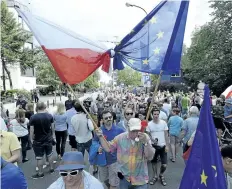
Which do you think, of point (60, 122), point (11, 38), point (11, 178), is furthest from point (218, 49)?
point (11, 178)

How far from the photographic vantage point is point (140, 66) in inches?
174

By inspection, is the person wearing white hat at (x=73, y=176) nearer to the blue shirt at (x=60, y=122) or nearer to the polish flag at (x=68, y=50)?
the polish flag at (x=68, y=50)

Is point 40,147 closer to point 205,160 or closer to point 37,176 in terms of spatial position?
point 37,176

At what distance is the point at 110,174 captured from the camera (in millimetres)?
4957

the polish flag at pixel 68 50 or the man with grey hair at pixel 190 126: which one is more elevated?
the polish flag at pixel 68 50

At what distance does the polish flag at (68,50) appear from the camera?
4227 millimetres

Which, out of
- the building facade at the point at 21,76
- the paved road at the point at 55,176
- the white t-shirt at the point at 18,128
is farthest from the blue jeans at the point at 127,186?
the building facade at the point at 21,76

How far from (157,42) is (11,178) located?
260 cm

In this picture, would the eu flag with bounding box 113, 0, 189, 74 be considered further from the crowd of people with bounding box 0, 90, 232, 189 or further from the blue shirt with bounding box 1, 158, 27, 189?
the blue shirt with bounding box 1, 158, 27, 189

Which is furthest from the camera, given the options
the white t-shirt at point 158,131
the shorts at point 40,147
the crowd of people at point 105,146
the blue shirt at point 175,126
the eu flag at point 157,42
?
the blue shirt at point 175,126

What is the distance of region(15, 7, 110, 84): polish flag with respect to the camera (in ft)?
13.9

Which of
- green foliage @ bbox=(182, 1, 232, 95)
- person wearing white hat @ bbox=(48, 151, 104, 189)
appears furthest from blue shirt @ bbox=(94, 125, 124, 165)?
green foliage @ bbox=(182, 1, 232, 95)

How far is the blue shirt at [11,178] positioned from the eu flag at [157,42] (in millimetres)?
2295

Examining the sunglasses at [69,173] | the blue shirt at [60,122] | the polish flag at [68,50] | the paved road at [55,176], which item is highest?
the polish flag at [68,50]
